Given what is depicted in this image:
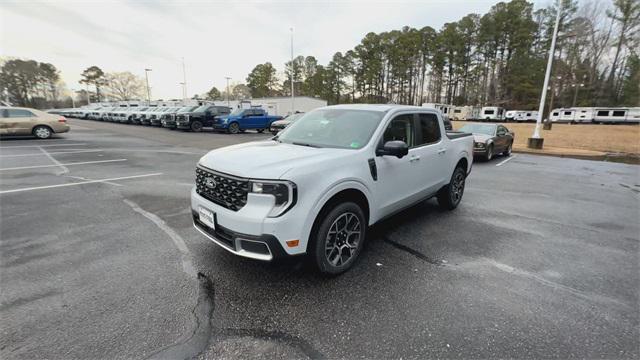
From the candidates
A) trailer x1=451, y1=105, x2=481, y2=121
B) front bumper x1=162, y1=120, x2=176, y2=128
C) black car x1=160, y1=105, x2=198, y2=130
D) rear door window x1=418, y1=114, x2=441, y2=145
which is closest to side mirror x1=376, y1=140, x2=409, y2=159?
rear door window x1=418, y1=114, x2=441, y2=145

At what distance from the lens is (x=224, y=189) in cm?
283

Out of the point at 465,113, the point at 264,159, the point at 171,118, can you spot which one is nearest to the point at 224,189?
the point at 264,159

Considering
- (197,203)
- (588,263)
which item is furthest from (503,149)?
(197,203)

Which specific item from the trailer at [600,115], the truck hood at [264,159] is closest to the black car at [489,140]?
the truck hood at [264,159]

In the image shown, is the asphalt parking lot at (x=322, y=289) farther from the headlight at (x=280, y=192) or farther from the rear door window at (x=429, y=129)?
the rear door window at (x=429, y=129)

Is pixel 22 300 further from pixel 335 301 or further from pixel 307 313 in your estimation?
pixel 335 301

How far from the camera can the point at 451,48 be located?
61250 millimetres

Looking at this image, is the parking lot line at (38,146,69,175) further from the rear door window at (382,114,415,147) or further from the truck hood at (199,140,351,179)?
the rear door window at (382,114,415,147)

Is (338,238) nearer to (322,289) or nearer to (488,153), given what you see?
(322,289)

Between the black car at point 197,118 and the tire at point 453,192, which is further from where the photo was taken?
the black car at point 197,118

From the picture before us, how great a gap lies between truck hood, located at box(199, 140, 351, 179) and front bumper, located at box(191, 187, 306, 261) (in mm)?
239

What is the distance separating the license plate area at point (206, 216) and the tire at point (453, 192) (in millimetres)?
3808

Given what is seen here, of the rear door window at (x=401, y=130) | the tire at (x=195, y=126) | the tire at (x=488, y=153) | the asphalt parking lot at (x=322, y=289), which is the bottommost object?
the asphalt parking lot at (x=322, y=289)

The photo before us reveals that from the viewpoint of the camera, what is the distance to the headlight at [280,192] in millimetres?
2531
